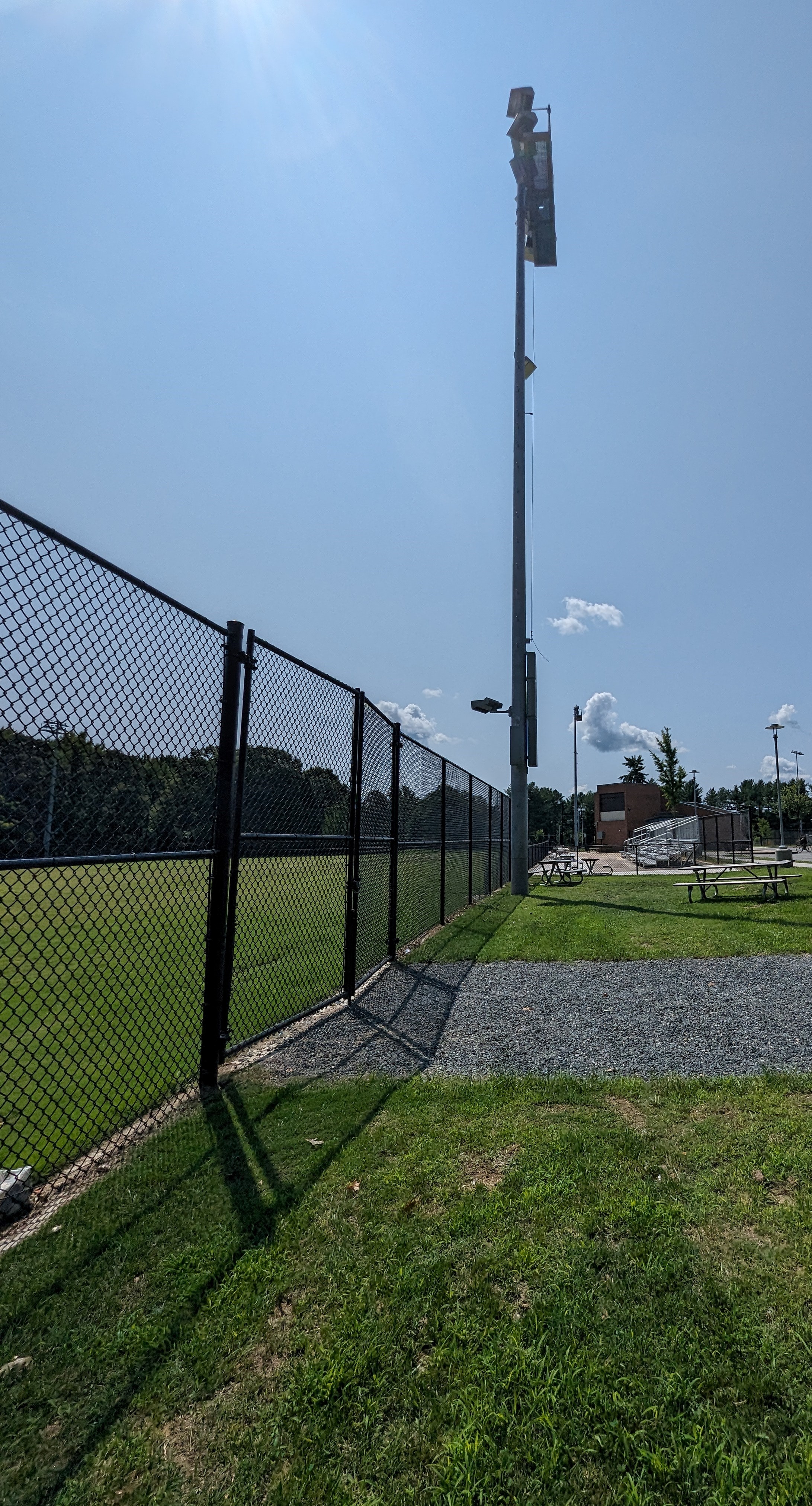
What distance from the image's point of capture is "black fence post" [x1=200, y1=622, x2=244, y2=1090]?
359 cm

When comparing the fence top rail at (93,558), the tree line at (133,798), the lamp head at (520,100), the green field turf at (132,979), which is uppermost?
the lamp head at (520,100)

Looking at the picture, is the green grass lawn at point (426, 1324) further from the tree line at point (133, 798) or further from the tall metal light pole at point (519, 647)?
the tall metal light pole at point (519, 647)

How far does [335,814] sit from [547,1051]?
233cm

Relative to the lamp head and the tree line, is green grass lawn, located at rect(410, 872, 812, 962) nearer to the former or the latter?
the tree line

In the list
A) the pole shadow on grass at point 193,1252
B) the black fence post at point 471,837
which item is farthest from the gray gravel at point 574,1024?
the black fence post at point 471,837

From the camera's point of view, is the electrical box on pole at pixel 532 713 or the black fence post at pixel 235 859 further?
the electrical box on pole at pixel 532 713

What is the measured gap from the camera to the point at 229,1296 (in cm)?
193

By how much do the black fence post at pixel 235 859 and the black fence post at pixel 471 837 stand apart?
24.4 ft

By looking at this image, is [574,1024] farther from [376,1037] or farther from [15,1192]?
[15,1192]

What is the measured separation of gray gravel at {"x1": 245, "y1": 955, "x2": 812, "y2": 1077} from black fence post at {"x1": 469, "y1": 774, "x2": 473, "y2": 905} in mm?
4783

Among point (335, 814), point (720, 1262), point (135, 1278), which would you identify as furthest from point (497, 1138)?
point (335, 814)

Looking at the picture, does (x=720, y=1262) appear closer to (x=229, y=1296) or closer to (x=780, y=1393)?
(x=780, y=1393)

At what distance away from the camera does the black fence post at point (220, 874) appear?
3588mm

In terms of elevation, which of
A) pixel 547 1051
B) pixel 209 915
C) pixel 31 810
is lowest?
pixel 547 1051
